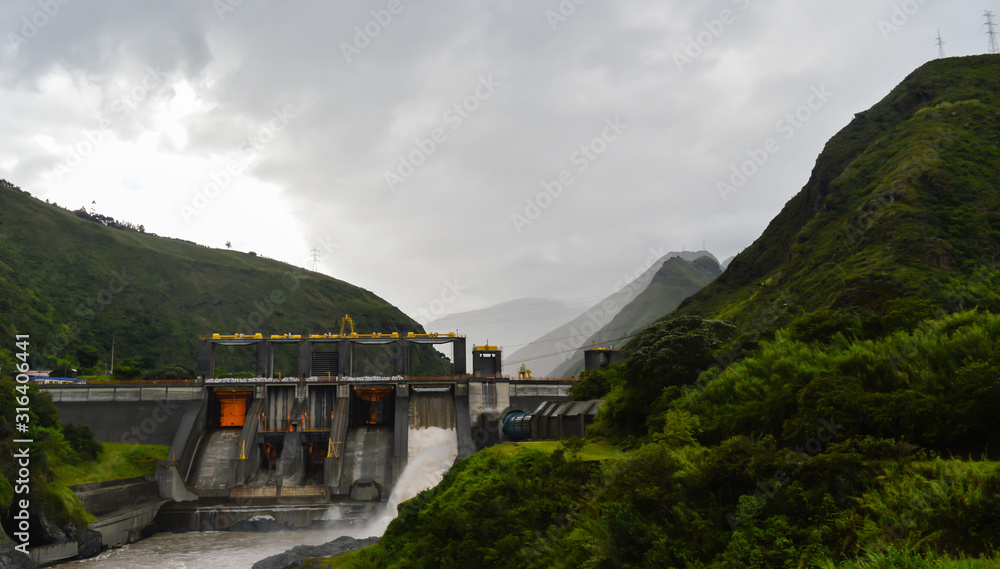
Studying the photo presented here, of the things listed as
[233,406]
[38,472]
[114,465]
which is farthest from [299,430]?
[38,472]

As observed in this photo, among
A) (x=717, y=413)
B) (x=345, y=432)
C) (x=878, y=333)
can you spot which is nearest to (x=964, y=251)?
(x=878, y=333)

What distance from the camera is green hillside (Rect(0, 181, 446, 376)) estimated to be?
11672cm

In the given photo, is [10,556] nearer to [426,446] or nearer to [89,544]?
[89,544]

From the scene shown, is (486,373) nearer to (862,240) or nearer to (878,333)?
(862,240)

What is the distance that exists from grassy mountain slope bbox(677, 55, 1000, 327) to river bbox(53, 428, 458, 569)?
31.8m

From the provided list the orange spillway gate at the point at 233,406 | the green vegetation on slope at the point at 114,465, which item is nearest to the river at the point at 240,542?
the green vegetation on slope at the point at 114,465

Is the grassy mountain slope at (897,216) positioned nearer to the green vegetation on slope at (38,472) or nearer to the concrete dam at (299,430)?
the concrete dam at (299,430)

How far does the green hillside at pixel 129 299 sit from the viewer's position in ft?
383

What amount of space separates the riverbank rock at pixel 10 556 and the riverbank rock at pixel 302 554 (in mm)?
11777

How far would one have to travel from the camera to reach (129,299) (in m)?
148

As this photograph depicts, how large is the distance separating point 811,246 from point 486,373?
45.9 m

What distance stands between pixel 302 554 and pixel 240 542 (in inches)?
561

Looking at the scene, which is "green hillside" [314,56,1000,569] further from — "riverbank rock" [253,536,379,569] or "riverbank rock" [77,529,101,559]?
"riverbank rock" [77,529,101,559]

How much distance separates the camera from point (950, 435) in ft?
52.6
